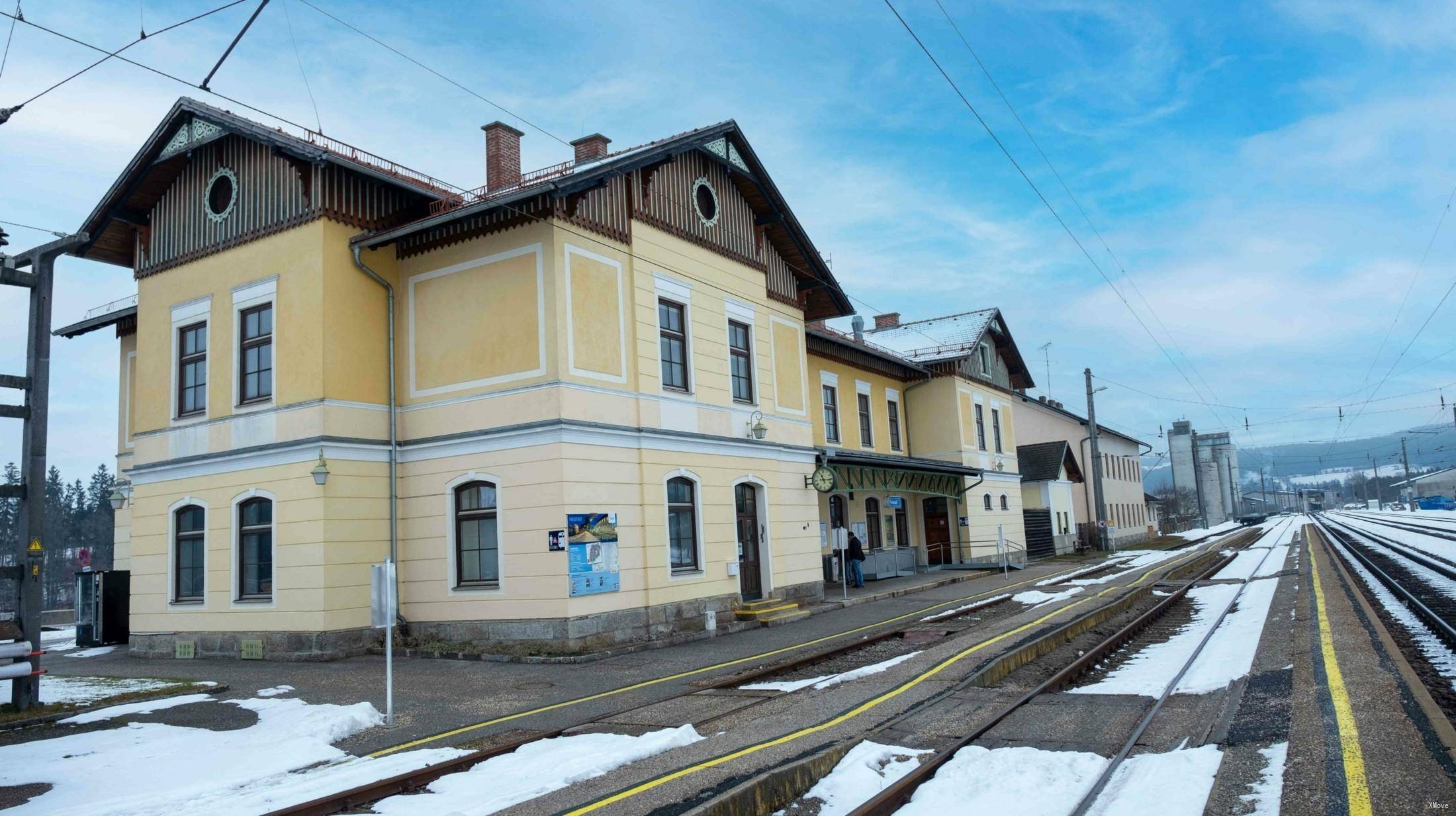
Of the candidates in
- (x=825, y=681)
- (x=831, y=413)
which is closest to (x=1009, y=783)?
(x=825, y=681)

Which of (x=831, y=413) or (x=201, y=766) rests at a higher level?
(x=831, y=413)

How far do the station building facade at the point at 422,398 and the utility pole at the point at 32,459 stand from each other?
4.52 m

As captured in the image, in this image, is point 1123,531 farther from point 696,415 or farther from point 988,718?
point 988,718

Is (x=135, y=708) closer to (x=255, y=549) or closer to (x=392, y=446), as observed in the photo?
(x=255, y=549)

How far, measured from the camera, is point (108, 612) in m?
20.3

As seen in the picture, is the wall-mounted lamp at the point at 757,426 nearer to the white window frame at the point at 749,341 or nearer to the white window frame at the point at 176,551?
the white window frame at the point at 749,341

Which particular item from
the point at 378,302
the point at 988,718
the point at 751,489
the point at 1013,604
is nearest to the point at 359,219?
the point at 378,302

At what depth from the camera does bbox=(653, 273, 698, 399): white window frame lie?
17.4 m

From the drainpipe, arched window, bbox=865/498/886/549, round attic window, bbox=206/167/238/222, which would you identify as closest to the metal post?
arched window, bbox=865/498/886/549

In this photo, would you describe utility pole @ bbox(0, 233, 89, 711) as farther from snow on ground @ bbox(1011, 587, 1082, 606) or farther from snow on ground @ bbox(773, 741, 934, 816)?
snow on ground @ bbox(1011, 587, 1082, 606)

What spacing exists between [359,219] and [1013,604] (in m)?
14.6

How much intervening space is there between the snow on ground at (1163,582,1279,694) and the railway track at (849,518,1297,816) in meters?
0.11

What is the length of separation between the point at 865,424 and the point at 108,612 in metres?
19.9

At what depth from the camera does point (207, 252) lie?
17531 mm
